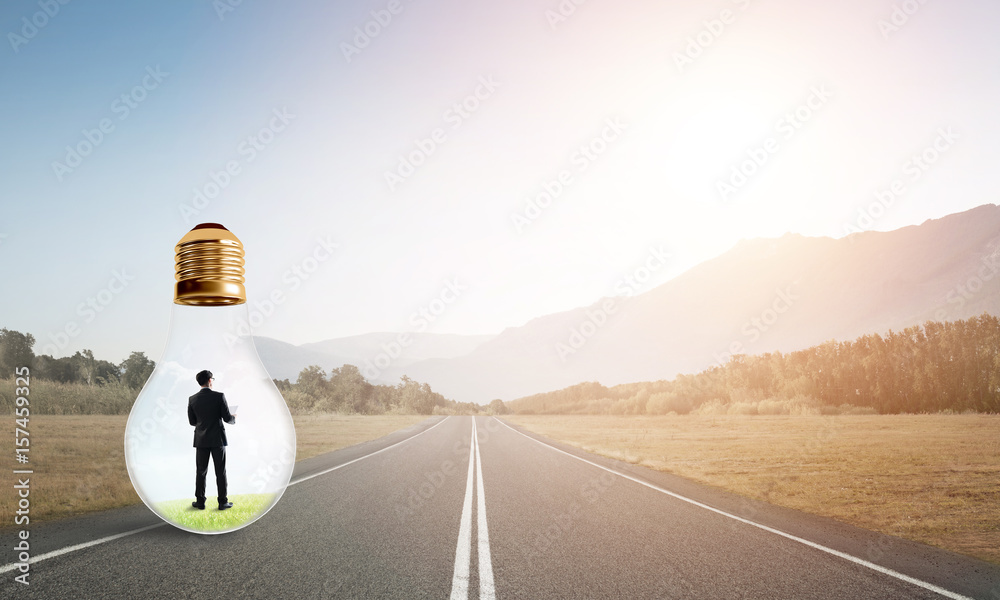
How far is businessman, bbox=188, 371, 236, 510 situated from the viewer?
8.23 feet

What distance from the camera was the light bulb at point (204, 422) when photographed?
2537 millimetres

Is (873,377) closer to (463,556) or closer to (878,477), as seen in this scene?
(878,477)

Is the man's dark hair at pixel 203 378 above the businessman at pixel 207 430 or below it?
above

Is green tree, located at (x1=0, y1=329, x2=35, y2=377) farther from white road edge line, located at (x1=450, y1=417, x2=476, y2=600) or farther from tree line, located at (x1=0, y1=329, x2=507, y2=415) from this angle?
white road edge line, located at (x1=450, y1=417, x2=476, y2=600)

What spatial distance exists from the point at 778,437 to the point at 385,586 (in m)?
25.6

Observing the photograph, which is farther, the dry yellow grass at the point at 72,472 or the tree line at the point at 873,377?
the tree line at the point at 873,377

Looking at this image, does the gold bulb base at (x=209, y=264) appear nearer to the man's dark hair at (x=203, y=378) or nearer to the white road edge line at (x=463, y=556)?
the man's dark hair at (x=203, y=378)

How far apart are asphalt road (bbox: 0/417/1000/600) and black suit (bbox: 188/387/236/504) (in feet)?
4.77

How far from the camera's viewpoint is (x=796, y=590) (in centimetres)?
397

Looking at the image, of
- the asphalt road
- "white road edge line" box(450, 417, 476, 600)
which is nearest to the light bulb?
the asphalt road

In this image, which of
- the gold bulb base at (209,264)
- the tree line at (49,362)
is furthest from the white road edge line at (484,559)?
the tree line at (49,362)

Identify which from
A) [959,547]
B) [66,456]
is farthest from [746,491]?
[66,456]

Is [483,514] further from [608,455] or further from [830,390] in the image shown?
[830,390]

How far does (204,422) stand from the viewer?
2512 mm
